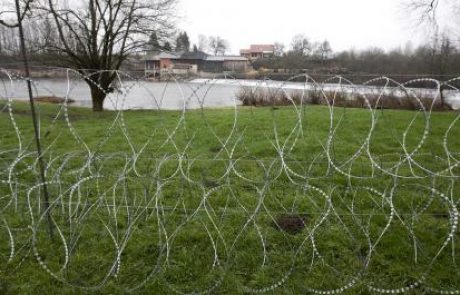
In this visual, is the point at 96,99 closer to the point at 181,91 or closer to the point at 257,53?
the point at 257,53

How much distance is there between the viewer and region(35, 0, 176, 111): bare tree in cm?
1580

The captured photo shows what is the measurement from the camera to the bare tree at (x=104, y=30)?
622 inches

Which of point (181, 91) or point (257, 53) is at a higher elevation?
point (257, 53)

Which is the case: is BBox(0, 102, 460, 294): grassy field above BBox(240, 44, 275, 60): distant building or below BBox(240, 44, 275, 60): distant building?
below

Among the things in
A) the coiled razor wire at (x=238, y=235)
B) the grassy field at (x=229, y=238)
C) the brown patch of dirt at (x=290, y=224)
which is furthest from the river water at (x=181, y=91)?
the brown patch of dirt at (x=290, y=224)

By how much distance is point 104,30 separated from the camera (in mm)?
16516

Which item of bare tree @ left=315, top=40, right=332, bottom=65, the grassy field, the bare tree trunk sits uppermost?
bare tree @ left=315, top=40, right=332, bottom=65

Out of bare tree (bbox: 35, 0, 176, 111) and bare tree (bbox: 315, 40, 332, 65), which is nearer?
bare tree (bbox: 315, 40, 332, 65)

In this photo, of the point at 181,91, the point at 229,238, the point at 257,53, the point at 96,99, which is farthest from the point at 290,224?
the point at 257,53

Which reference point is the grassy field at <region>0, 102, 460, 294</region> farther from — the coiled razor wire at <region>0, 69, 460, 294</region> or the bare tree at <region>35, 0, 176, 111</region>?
the bare tree at <region>35, 0, 176, 111</region>

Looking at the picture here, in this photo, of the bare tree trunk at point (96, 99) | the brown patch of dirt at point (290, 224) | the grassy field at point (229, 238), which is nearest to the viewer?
the grassy field at point (229, 238)

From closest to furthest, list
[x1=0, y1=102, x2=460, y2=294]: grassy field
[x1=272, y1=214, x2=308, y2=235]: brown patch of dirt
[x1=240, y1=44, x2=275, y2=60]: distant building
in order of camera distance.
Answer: [x1=0, y1=102, x2=460, y2=294]: grassy field
[x1=272, y1=214, x2=308, y2=235]: brown patch of dirt
[x1=240, y1=44, x2=275, y2=60]: distant building

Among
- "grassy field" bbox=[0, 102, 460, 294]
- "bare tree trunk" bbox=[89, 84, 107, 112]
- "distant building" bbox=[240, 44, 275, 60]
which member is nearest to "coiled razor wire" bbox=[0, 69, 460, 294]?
"grassy field" bbox=[0, 102, 460, 294]

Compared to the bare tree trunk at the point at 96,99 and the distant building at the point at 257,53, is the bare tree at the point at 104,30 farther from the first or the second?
the distant building at the point at 257,53
